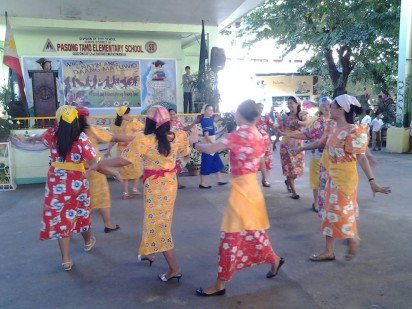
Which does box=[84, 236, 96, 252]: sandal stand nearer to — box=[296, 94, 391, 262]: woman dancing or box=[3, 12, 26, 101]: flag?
box=[296, 94, 391, 262]: woman dancing

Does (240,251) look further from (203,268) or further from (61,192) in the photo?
(61,192)

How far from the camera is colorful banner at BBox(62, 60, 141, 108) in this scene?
11.6m

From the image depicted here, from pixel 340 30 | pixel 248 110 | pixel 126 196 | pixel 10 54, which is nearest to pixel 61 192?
pixel 248 110

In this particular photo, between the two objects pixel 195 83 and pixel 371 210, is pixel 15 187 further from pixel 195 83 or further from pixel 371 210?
pixel 371 210

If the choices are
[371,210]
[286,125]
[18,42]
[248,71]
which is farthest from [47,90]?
[248,71]

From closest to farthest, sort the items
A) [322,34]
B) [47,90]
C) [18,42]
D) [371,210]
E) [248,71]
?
1. [371,210]
2. [47,90]
3. [18,42]
4. [322,34]
5. [248,71]

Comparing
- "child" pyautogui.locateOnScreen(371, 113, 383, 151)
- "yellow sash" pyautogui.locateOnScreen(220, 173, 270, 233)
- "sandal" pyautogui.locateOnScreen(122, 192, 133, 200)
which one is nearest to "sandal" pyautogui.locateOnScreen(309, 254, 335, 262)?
"yellow sash" pyautogui.locateOnScreen(220, 173, 270, 233)

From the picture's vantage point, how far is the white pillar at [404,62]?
1192cm

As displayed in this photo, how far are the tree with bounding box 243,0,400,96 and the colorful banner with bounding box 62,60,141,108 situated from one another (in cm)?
678

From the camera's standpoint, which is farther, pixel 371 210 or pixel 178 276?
pixel 371 210

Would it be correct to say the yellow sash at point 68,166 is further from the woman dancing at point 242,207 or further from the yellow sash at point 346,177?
the yellow sash at point 346,177

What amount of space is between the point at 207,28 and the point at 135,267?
902 centimetres

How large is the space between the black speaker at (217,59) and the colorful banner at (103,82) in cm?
297

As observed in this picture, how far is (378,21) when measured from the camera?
13.2 metres
